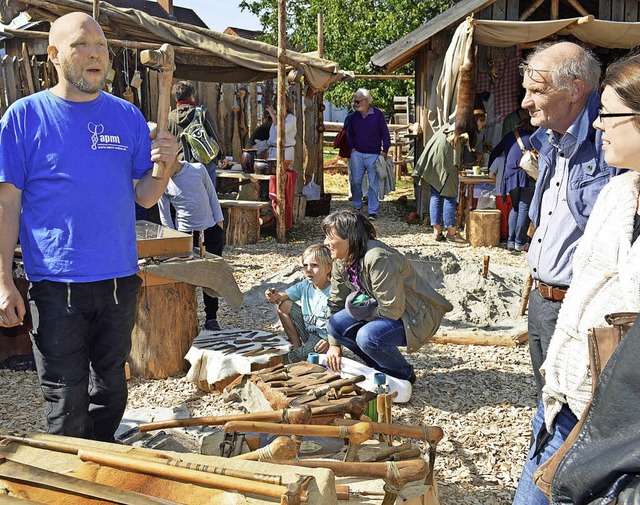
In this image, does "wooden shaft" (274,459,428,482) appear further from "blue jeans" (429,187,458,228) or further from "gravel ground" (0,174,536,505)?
"blue jeans" (429,187,458,228)

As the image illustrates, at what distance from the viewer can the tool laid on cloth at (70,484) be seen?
1.76 meters

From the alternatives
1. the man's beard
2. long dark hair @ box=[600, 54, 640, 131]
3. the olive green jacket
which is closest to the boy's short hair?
the olive green jacket

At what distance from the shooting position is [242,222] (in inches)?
403

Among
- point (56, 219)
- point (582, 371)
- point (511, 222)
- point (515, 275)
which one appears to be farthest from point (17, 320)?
point (511, 222)

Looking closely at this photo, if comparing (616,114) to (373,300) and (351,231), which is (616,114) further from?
(373,300)

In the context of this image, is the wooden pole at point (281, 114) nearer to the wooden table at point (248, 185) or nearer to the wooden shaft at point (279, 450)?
the wooden table at point (248, 185)

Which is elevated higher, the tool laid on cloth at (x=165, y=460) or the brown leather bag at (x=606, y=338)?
the brown leather bag at (x=606, y=338)

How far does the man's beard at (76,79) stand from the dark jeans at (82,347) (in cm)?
83

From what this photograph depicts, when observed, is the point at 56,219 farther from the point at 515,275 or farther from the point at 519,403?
the point at 515,275

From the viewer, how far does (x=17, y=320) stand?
2.95 meters

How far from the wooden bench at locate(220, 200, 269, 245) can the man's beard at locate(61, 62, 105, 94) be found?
7.19 meters

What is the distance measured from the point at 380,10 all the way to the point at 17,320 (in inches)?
759

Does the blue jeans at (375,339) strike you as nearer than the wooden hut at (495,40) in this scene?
Yes

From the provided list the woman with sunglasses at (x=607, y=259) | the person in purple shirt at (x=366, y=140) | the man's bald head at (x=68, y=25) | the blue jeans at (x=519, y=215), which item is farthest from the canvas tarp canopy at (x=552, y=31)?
the woman with sunglasses at (x=607, y=259)
